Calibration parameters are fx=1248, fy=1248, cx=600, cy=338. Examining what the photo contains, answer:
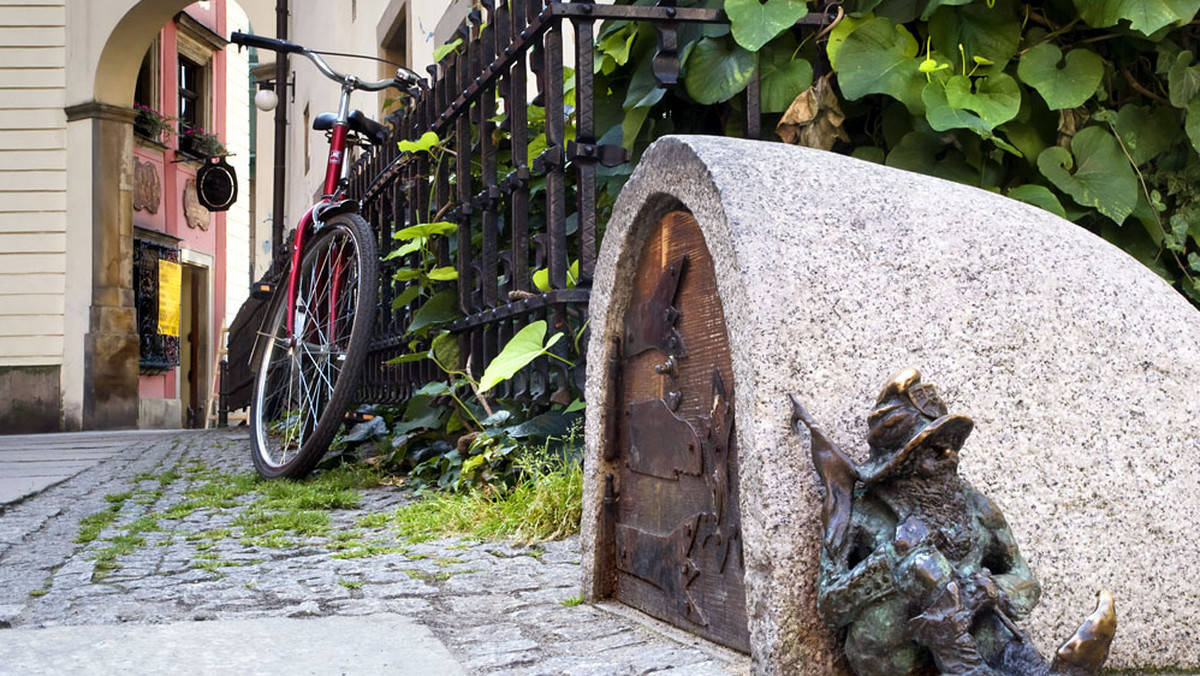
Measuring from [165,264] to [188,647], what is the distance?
18.5 metres

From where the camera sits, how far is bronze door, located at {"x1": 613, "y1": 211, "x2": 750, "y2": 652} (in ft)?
5.46

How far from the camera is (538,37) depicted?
11.4ft

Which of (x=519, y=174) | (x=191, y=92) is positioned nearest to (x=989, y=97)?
(x=519, y=174)

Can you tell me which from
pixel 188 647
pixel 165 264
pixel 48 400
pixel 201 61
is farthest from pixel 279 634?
pixel 201 61

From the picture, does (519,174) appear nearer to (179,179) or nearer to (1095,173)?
(1095,173)

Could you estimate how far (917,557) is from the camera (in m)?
1.31

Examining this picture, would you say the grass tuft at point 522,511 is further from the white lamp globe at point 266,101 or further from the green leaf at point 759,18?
the white lamp globe at point 266,101

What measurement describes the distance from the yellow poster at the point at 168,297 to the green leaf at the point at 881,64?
17687 mm

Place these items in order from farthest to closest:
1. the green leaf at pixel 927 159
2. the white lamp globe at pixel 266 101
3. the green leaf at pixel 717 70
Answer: the white lamp globe at pixel 266 101
the green leaf at pixel 717 70
the green leaf at pixel 927 159

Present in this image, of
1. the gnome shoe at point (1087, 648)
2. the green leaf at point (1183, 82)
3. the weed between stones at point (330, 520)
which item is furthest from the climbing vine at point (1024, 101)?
the gnome shoe at point (1087, 648)

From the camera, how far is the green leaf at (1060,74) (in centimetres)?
280

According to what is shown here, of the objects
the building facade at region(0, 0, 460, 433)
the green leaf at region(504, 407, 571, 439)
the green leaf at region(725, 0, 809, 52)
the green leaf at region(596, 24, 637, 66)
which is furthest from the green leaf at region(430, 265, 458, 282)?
the building facade at region(0, 0, 460, 433)

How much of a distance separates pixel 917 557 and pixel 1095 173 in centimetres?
185

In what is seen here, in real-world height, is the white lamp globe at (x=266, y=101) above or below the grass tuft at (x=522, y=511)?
above
